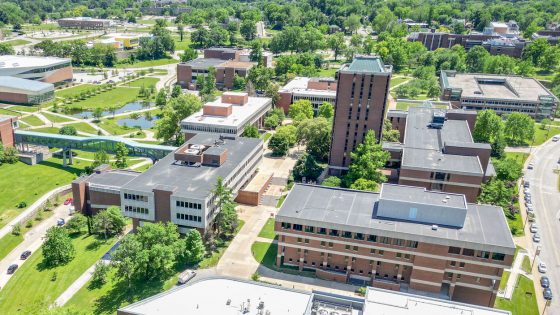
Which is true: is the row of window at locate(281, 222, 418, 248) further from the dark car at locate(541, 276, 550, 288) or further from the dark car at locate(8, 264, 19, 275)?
the dark car at locate(8, 264, 19, 275)

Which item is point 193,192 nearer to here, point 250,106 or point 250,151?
point 250,151

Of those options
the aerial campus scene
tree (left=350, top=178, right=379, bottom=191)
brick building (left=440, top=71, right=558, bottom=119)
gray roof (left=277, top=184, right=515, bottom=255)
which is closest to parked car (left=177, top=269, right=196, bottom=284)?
the aerial campus scene

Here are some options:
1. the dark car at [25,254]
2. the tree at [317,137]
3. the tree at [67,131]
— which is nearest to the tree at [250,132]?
the tree at [317,137]

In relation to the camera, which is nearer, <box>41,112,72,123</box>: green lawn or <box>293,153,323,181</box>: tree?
<box>293,153,323,181</box>: tree

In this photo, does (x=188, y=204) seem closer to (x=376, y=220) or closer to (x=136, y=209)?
(x=136, y=209)

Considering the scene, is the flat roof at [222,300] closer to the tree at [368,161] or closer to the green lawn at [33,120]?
the tree at [368,161]

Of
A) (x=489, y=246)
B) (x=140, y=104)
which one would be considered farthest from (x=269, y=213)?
(x=140, y=104)

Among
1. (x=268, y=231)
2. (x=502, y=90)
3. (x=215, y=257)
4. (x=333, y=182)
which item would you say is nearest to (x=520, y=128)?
(x=502, y=90)
